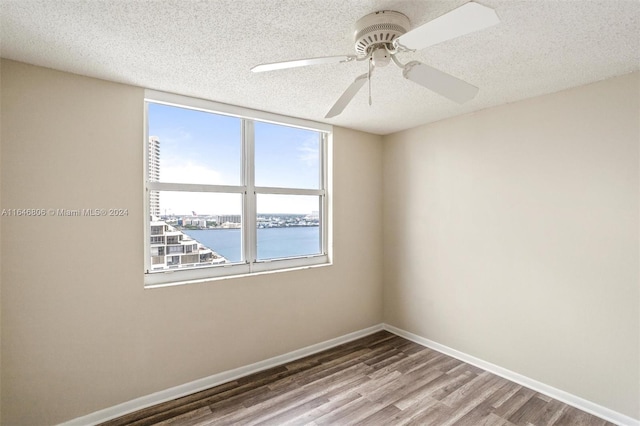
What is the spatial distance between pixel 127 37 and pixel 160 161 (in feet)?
3.55

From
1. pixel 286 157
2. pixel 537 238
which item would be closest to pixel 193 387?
pixel 286 157

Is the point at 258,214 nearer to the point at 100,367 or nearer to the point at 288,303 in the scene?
the point at 288,303

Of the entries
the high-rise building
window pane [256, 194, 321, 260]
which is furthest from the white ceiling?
window pane [256, 194, 321, 260]

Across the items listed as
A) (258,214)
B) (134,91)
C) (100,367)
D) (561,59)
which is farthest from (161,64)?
(561,59)

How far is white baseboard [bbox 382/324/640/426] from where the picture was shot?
2.20 m

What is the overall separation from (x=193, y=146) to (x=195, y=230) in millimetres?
750

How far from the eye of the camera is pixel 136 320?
2361mm

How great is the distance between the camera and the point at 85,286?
2188 mm

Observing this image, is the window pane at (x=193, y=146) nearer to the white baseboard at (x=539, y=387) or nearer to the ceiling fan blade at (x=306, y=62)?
the ceiling fan blade at (x=306, y=62)

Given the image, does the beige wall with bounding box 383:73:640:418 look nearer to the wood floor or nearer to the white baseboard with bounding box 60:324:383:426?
the wood floor

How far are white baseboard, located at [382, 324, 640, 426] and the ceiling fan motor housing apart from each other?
2.91 m

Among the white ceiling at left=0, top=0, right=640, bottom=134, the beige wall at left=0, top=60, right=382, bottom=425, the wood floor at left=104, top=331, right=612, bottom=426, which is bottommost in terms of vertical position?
the wood floor at left=104, top=331, right=612, bottom=426

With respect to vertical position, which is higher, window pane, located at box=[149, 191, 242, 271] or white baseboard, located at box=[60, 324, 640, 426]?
window pane, located at box=[149, 191, 242, 271]

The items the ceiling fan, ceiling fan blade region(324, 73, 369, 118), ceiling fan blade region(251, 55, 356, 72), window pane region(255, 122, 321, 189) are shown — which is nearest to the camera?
the ceiling fan
